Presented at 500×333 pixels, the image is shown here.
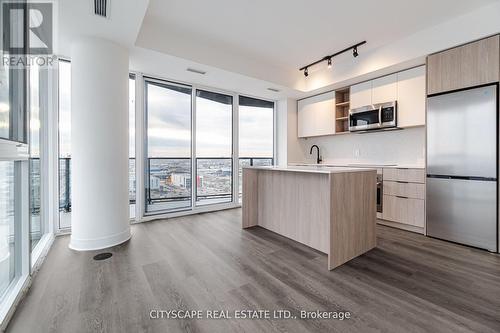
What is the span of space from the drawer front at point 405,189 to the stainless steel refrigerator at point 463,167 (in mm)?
111

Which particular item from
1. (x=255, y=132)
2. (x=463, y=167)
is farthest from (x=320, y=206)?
(x=255, y=132)

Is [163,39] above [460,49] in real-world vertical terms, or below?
above

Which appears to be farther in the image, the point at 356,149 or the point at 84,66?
the point at 356,149

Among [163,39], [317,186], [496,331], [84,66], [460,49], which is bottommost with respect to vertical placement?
[496,331]

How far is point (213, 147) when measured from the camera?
469 centimetres

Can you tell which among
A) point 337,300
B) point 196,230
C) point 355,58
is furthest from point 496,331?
point 355,58

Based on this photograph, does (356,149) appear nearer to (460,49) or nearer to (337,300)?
(460,49)

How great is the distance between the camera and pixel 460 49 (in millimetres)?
2824

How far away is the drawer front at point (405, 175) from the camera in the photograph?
3207 millimetres

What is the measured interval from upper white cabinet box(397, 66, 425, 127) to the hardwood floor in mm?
1825

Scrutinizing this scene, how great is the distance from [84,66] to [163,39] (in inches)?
41.7

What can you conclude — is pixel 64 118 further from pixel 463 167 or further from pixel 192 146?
pixel 463 167

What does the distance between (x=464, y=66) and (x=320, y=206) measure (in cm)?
255

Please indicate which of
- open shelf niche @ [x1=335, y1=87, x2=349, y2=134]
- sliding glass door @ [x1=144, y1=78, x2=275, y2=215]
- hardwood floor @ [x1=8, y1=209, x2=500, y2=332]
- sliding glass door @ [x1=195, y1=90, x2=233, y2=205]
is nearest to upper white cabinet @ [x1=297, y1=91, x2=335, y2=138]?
open shelf niche @ [x1=335, y1=87, x2=349, y2=134]
